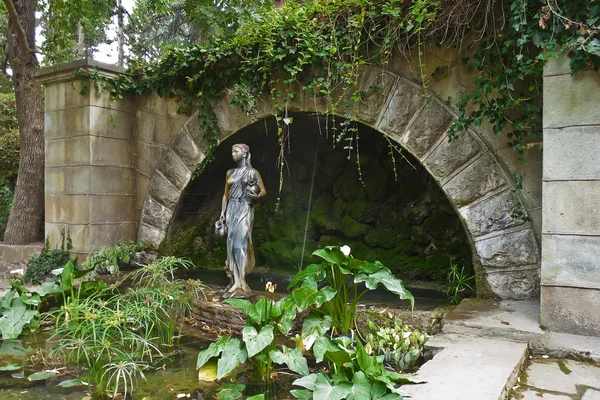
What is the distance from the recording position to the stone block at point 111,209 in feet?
20.7

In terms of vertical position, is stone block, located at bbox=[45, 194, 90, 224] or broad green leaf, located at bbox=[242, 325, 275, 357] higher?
stone block, located at bbox=[45, 194, 90, 224]

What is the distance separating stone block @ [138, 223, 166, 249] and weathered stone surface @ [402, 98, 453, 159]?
137 inches

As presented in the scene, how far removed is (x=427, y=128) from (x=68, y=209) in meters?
4.71

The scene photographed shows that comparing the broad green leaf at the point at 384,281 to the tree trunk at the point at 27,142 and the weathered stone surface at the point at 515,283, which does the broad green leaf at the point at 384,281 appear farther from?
the tree trunk at the point at 27,142

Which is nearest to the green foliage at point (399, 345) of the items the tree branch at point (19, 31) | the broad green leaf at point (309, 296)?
the broad green leaf at point (309, 296)

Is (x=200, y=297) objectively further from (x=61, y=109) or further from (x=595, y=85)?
(x=595, y=85)

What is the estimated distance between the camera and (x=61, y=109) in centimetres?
649

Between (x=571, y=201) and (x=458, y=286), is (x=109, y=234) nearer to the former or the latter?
(x=458, y=286)

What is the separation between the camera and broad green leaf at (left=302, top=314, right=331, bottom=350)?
3328 mm

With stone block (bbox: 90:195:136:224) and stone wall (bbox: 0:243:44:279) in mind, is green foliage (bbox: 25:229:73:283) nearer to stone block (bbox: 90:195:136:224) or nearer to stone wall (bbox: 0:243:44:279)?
stone wall (bbox: 0:243:44:279)

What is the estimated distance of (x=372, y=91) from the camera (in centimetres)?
479

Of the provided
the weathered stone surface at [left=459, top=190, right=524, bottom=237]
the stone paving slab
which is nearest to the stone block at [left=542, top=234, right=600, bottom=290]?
the stone paving slab

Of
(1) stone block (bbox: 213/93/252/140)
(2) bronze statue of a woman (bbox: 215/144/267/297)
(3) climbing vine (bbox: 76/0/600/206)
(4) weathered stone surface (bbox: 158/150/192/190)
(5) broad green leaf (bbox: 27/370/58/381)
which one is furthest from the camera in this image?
(4) weathered stone surface (bbox: 158/150/192/190)

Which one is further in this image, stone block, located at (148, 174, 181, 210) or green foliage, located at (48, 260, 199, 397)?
stone block, located at (148, 174, 181, 210)
